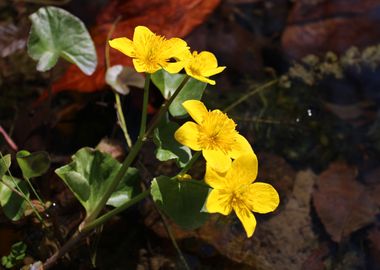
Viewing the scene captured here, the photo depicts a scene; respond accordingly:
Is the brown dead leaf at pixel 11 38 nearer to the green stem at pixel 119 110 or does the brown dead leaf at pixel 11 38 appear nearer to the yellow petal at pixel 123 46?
the green stem at pixel 119 110

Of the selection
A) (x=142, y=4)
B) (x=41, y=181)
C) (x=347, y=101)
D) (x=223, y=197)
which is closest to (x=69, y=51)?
(x=41, y=181)

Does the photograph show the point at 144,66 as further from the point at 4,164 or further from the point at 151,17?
the point at 151,17

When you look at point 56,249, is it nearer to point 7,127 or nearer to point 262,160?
point 7,127

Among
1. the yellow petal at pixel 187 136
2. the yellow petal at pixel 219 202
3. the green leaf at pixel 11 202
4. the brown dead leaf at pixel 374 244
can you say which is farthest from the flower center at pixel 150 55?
the brown dead leaf at pixel 374 244

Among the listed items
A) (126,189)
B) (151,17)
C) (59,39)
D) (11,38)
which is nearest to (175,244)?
(126,189)

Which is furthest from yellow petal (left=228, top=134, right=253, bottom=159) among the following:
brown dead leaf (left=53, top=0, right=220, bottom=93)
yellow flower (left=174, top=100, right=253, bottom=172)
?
brown dead leaf (left=53, top=0, right=220, bottom=93)

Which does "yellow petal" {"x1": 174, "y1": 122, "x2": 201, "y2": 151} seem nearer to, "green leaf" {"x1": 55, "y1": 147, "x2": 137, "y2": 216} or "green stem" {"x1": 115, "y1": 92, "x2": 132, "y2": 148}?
"green leaf" {"x1": 55, "y1": 147, "x2": 137, "y2": 216}
